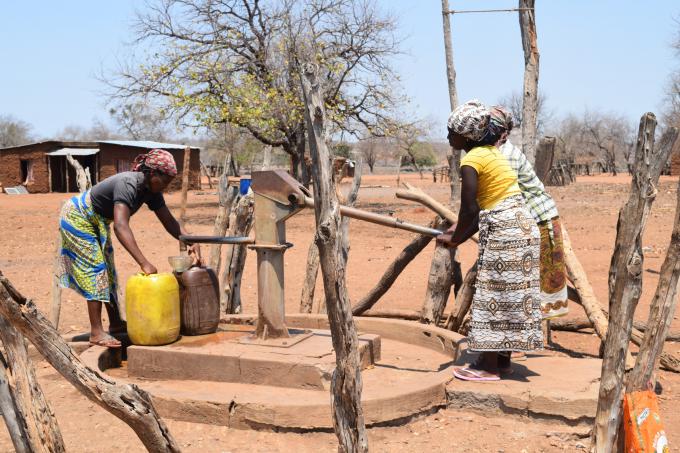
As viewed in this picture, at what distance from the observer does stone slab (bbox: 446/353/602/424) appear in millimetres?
3477

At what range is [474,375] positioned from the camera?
3824 mm

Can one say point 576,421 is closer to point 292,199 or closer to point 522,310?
point 522,310

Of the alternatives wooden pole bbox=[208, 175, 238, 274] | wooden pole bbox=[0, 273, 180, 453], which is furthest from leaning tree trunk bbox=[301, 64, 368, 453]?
wooden pole bbox=[208, 175, 238, 274]

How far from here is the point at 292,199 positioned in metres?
4.11

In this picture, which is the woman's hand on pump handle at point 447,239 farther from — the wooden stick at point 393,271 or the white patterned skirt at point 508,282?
the wooden stick at point 393,271

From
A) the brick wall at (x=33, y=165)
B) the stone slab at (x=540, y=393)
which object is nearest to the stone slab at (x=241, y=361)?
the stone slab at (x=540, y=393)

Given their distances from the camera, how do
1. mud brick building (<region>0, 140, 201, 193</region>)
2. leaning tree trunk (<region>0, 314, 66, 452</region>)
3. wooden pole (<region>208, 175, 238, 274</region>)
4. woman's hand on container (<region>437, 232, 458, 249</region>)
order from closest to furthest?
leaning tree trunk (<region>0, 314, 66, 452</region>) < woman's hand on container (<region>437, 232, 458, 249</region>) < wooden pole (<region>208, 175, 238, 274</region>) < mud brick building (<region>0, 140, 201, 193</region>)

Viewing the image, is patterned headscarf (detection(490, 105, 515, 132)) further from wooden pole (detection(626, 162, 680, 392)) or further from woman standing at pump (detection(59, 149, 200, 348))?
woman standing at pump (detection(59, 149, 200, 348))

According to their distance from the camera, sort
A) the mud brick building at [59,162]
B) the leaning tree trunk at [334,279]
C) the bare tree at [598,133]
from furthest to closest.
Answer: the bare tree at [598,133], the mud brick building at [59,162], the leaning tree trunk at [334,279]

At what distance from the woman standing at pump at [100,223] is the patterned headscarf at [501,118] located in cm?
189

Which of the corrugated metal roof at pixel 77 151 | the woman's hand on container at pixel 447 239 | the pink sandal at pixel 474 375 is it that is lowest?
the pink sandal at pixel 474 375

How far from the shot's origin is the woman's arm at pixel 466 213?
3.55 metres

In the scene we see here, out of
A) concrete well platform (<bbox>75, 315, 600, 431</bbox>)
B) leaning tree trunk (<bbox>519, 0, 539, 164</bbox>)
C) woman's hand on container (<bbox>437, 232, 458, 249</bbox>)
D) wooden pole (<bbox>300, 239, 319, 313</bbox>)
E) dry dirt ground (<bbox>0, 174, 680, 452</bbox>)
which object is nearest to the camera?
dry dirt ground (<bbox>0, 174, 680, 452</bbox>)

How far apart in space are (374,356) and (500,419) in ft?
3.41
